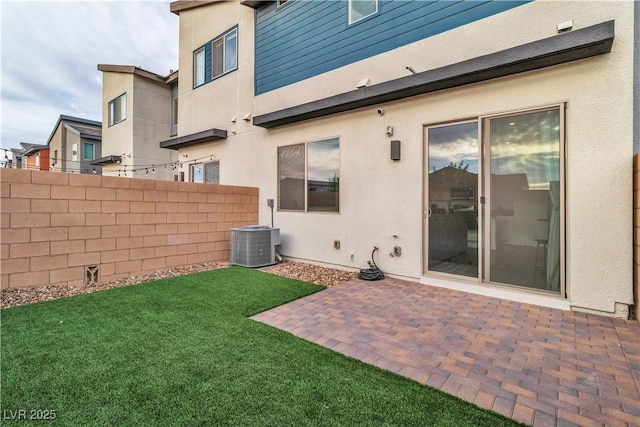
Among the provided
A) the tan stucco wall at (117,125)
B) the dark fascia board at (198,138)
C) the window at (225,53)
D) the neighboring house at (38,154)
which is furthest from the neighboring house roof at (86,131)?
the window at (225,53)

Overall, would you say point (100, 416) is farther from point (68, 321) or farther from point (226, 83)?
point (226, 83)

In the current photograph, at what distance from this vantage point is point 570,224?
146 inches

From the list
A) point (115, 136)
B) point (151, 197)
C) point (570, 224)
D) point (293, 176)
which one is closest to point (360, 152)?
point (293, 176)

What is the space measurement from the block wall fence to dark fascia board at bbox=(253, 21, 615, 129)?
3.31 metres

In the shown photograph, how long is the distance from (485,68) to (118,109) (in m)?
16.2

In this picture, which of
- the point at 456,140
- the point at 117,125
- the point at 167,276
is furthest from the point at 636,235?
the point at 117,125

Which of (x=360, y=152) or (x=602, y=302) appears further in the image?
(x=360, y=152)

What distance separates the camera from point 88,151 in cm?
1800

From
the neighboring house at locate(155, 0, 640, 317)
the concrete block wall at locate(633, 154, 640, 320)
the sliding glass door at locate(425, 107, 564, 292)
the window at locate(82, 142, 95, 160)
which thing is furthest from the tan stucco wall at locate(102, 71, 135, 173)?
the concrete block wall at locate(633, 154, 640, 320)

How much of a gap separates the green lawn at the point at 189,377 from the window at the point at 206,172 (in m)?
5.87

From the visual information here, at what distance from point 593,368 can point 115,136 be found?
17879 mm

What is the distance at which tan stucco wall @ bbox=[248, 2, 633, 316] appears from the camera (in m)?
3.45

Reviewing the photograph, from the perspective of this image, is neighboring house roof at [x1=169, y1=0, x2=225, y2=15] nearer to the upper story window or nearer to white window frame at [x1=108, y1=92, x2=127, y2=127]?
the upper story window

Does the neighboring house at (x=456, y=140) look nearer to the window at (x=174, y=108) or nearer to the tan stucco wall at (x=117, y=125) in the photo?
the window at (x=174, y=108)
